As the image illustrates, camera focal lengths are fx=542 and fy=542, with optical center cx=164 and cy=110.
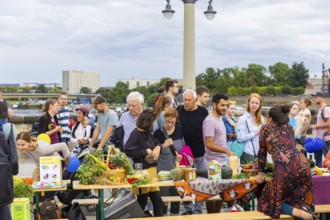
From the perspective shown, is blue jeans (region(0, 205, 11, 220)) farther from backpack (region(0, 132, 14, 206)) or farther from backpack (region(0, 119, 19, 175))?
backpack (region(0, 119, 19, 175))

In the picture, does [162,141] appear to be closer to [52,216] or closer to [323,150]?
[52,216]

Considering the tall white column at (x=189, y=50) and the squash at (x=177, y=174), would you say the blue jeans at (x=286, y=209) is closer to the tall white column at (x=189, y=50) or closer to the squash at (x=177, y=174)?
the squash at (x=177, y=174)

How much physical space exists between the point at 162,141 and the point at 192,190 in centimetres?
120

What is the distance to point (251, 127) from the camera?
24.2 ft

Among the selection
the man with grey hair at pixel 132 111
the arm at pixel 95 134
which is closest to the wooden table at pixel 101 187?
the man with grey hair at pixel 132 111

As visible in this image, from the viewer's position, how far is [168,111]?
22.1 feet

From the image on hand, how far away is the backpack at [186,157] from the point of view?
6.93 m

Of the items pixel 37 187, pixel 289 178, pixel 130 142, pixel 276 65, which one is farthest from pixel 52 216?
pixel 276 65

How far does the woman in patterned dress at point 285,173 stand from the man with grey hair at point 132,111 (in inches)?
84.8

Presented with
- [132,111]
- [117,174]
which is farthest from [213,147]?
[117,174]

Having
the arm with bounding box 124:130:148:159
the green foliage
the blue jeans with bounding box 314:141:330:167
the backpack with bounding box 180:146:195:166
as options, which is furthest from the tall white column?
the green foliage

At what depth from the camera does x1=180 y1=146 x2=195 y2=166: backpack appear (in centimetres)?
693

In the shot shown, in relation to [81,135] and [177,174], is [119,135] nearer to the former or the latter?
[177,174]

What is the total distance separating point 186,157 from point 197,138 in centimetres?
56
